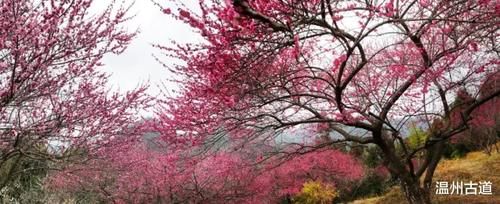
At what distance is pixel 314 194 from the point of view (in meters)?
19.8

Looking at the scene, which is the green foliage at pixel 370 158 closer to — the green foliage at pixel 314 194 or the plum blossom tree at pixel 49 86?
the green foliage at pixel 314 194

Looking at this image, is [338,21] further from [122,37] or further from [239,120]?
[122,37]

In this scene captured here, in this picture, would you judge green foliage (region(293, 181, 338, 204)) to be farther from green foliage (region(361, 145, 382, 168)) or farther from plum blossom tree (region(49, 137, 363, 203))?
plum blossom tree (region(49, 137, 363, 203))

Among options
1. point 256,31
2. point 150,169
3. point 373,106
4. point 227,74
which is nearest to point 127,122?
point 227,74

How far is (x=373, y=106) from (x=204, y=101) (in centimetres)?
282

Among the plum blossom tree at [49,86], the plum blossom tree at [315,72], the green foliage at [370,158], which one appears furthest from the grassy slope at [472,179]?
the plum blossom tree at [49,86]

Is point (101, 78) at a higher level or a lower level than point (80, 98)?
higher

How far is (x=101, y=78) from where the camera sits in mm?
6082

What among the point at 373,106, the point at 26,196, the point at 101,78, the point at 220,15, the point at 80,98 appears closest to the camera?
the point at 220,15

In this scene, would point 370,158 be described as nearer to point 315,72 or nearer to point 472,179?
point 472,179

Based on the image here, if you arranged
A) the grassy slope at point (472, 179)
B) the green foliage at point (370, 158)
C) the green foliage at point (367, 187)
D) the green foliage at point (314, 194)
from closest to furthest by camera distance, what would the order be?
the grassy slope at point (472, 179), the green foliage at point (314, 194), the green foliage at point (367, 187), the green foliage at point (370, 158)

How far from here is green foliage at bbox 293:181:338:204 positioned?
19.9m

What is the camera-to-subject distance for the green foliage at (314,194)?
19859 millimetres

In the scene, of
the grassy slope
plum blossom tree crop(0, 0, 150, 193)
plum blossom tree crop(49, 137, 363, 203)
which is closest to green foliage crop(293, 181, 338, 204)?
the grassy slope
